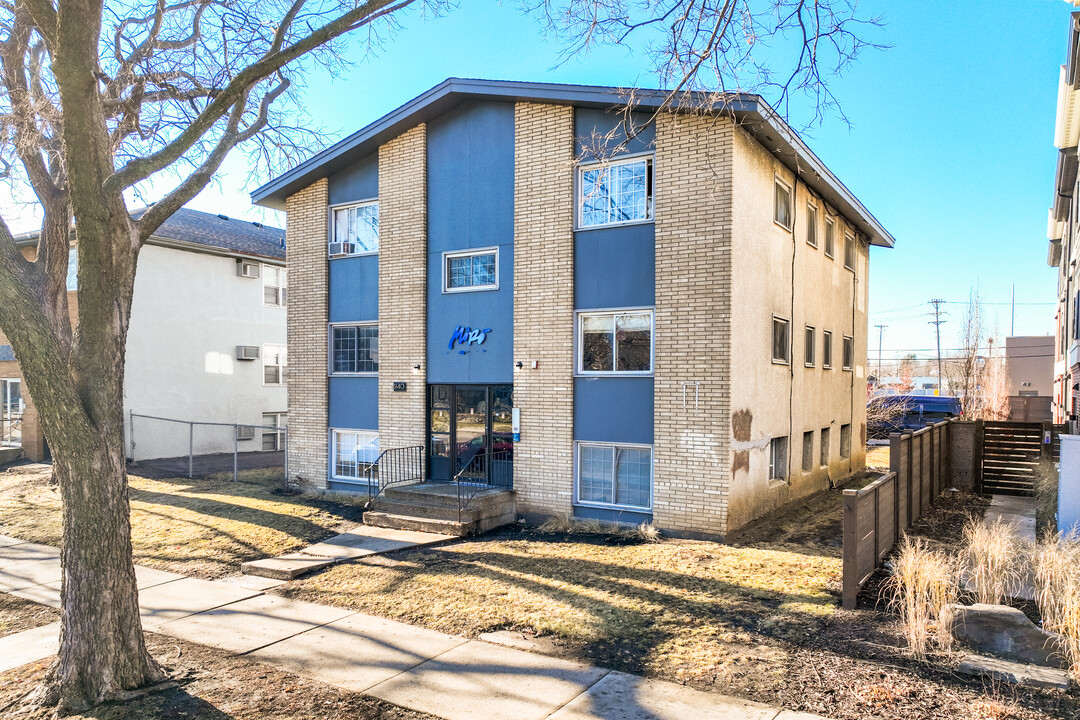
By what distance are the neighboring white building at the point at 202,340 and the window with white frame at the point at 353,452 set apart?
749 cm

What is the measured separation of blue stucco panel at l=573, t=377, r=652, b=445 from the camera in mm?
12859

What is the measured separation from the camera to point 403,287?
617 inches

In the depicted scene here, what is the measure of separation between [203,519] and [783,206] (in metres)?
13.4

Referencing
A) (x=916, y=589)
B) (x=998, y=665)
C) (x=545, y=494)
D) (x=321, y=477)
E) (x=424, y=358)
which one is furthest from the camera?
(x=321, y=477)

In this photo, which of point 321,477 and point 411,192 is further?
point 321,477

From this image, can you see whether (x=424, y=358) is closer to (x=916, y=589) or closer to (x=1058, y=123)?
(x=916, y=589)

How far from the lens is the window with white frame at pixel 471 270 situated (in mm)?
14648

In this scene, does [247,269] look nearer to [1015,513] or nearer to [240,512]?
[240,512]

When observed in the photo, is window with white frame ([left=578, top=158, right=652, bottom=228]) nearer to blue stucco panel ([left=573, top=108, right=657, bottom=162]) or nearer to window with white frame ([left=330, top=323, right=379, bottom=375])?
blue stucco panel ([left=573, top=108, right=657, bottom=162])

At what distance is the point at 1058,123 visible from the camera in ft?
51.8

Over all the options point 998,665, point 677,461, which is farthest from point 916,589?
point 677,461

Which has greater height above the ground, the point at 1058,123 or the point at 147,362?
the point at 1058,123

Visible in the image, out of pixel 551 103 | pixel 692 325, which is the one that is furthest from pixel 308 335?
pixel 692 325

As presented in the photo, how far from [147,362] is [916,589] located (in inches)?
903
